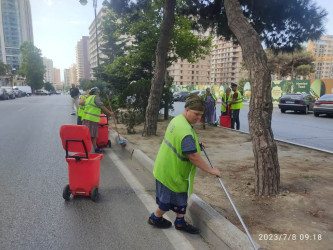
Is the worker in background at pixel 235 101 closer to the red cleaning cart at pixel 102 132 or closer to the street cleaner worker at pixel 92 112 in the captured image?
the red cleaning cart at pixel 102 132

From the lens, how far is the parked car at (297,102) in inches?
745

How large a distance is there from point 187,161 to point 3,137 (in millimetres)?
8089

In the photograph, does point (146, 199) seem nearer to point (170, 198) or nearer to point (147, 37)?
point (170, 198)

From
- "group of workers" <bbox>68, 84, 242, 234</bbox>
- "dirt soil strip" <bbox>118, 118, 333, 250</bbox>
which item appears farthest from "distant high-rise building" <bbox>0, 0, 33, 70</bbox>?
"group of workers" <bbox>68, 84, 242, 234</bbox>

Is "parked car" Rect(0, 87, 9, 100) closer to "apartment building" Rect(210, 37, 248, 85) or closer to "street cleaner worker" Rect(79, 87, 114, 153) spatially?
"street cleaner worker" Rect(79, 87, 114, 153)

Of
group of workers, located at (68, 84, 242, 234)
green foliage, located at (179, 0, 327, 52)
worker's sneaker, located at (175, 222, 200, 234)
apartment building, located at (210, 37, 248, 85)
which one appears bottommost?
worker's sneaker, located at (175, 222, 200, 234)

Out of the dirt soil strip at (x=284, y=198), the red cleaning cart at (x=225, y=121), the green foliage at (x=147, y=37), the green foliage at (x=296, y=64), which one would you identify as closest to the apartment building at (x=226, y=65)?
the green foliage at (x=296, y=64)

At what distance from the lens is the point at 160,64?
335 inches

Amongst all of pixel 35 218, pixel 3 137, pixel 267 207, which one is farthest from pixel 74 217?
pixel 3 137

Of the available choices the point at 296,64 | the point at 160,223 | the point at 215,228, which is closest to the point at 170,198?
the point at 160,223

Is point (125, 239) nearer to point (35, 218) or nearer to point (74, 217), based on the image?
point (74, 217)

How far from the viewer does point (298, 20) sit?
6805 millimetres

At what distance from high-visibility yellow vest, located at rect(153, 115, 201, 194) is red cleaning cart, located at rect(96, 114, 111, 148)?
178 inches

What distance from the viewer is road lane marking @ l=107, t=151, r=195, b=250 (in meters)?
2.89
